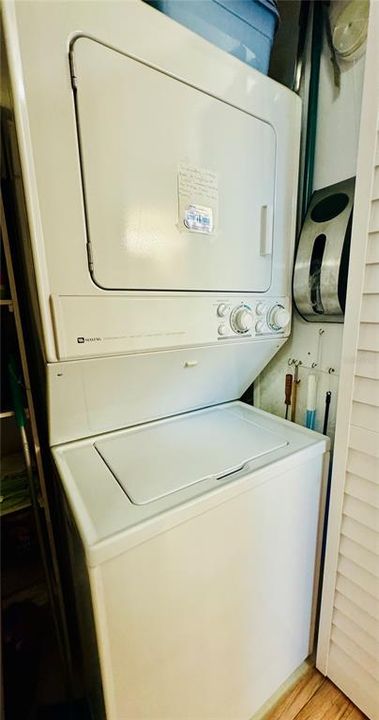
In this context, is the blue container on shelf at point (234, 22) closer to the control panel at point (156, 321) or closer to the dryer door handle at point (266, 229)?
the dryer door handle at point (266, 229)

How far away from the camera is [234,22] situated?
1.11m

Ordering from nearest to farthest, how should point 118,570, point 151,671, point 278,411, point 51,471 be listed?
point 118,570, point 151,671, point 51,471, point 278,411

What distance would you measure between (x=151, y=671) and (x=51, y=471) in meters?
0.82

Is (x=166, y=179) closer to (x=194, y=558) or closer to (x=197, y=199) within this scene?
(x=197, y=199)

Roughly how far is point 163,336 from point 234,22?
1.16 metres

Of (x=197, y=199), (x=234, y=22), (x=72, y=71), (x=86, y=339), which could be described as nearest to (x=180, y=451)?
(x=86, y=339)

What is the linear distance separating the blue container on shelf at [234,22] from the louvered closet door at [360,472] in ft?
1.37

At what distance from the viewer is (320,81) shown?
4.42 ft

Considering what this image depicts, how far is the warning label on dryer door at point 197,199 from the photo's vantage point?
104cm

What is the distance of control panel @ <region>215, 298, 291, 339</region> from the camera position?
124cm

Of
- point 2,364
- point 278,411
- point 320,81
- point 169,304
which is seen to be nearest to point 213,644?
point 278,411

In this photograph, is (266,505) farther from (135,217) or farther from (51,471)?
(135,217)

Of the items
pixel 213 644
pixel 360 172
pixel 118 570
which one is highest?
pixel 360 172

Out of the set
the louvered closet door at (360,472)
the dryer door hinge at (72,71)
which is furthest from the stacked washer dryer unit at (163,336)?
the louvered closet door at (360,472)
